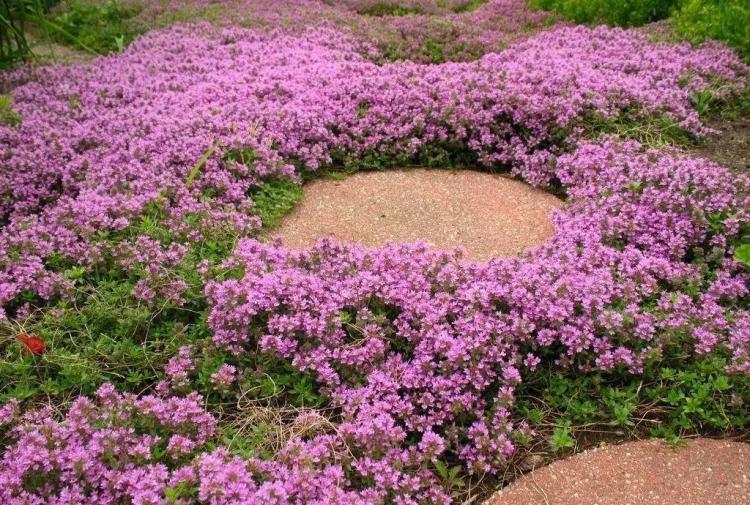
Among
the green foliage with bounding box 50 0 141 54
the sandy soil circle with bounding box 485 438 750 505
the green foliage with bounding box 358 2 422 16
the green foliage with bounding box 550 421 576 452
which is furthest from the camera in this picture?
the green foliage with bounding box 358 2 422 16

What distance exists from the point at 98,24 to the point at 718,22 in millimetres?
8520

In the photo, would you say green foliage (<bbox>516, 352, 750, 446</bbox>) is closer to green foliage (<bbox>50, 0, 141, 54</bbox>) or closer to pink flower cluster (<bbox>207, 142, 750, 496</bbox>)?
pink flower cluster (<bbox>207, 142, 750, 496</bbox>)

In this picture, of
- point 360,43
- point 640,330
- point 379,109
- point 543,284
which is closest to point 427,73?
point 379,109

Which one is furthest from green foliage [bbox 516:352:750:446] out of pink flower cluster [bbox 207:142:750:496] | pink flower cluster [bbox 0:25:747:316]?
pink flower cluster [bbox 0:25:747:316]

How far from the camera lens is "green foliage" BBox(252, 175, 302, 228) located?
4.99 meters

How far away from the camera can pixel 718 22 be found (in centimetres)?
741

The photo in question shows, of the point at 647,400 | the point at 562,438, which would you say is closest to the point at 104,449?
the point at 562,438

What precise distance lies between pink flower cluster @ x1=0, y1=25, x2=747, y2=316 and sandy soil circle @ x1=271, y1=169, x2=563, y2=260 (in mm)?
252

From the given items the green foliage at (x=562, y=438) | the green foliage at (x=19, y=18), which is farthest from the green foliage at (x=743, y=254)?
the green foliage at (x=19, y=18)

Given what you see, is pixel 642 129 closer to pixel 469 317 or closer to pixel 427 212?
pixel 427 212

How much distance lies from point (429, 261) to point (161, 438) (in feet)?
6.29

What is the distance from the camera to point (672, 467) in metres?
3.16

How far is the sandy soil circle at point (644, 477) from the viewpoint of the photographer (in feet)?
9.88

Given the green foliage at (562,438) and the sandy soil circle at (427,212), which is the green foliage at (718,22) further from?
the green foliage at (562,438)
